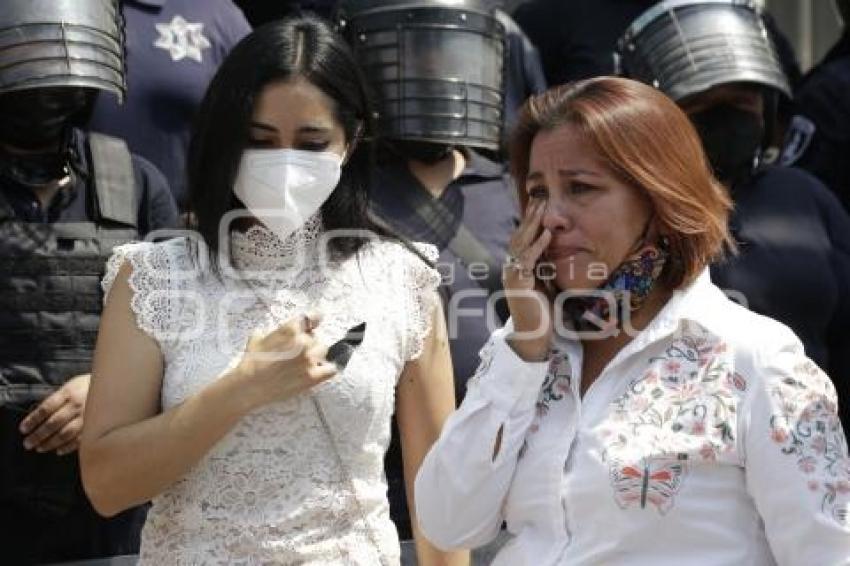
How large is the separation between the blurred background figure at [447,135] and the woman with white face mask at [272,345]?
86 cm

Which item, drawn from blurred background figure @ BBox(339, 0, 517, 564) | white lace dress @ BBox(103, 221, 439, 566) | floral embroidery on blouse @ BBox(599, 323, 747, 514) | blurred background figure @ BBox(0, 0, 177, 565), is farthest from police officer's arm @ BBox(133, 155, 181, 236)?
floral embroidery on blouse @ BBox(599, 323, 747, 514)

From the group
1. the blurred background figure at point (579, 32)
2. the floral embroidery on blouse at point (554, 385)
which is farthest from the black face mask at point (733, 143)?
the floral embroidery on blouse at point (554, 385)

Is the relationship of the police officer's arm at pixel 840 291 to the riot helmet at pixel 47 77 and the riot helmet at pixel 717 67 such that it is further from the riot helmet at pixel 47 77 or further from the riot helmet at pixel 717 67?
the riot helmet at pixel 47 77

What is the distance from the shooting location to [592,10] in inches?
219

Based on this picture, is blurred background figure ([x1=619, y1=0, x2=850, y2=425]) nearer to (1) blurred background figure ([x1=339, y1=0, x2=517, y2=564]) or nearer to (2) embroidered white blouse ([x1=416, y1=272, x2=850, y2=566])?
(1) blurred background figure ([x1=339, y1=0, x2=517, y2=564])

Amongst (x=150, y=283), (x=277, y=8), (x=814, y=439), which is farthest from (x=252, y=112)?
(x=277, y=8)

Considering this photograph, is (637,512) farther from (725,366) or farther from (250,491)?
(250,491)

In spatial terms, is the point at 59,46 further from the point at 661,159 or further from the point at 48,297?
the point at 661,159

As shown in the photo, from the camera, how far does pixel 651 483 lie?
2664 mm

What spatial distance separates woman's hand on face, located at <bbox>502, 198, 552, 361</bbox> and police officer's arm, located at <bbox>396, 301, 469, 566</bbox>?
0.49 metres

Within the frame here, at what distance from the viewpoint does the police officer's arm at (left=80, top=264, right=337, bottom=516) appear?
305 centimetres

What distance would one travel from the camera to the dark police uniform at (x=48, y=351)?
151 inches

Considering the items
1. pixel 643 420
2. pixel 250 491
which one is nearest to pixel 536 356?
pixel 643 420

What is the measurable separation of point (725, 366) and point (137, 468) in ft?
3.33
